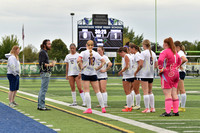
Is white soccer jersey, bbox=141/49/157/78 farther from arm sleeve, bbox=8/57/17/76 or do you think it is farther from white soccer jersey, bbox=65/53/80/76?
arm sleeve, bbox=8/57/17/76

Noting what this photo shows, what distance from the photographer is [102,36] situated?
52.4 m

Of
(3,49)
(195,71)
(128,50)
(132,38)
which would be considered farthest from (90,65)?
(132,38)

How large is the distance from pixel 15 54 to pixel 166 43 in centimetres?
520

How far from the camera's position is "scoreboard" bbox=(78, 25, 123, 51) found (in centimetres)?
5134

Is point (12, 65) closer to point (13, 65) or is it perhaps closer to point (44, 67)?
point (13, 65)

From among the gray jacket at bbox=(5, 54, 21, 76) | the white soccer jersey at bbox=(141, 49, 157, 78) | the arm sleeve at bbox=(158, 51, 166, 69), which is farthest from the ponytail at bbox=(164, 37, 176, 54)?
the gray jacket at bbox=(5, 54, 21, 76)

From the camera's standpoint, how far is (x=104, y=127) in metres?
9.01

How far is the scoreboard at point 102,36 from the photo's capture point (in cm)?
5134

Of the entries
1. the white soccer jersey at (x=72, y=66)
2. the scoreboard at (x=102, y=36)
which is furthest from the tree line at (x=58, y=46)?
the white soccer jersey at (x=72, y=66)

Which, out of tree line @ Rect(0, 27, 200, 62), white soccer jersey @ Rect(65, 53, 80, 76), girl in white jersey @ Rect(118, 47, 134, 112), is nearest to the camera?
girl in white jersey @ Rect(118, 47, 134, 112)

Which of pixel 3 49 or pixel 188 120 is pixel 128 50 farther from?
pixel 3 49

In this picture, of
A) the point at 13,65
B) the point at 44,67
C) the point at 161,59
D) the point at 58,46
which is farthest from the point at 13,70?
the point at 58,46

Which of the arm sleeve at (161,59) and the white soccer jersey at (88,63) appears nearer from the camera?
the arm sleeve at (161,59)

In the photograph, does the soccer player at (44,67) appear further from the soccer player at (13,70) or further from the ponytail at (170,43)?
the ponytail at (170,43)
